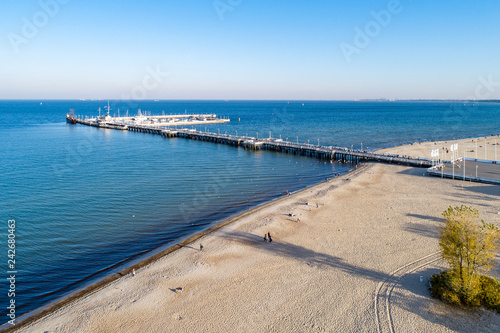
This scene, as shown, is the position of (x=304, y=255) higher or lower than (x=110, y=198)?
lower

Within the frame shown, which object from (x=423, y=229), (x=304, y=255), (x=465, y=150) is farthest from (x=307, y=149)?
(x=304, y=255)

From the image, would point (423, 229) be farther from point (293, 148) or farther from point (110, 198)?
point (293, 148)

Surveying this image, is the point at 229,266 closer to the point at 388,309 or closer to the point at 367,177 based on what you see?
the point at 388,309

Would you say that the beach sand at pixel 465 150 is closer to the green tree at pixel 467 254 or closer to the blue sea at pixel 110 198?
the blue sea at pixel 110 198

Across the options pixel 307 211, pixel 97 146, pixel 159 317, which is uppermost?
pixel 97 146

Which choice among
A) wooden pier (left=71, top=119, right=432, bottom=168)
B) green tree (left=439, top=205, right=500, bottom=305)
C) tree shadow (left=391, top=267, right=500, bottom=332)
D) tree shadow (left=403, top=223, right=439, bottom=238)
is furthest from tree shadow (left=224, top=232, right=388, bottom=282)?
wooden pier (left=71, top=119, right=432, bottom=168)

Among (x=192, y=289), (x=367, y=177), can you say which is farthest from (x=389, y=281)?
(x=367, y=177)
